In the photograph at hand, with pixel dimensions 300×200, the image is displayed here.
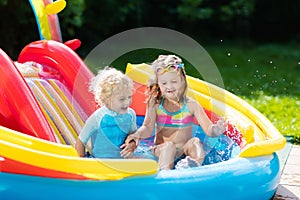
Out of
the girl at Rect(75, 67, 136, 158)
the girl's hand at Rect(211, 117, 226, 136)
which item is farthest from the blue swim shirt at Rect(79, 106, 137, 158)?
the girl's hand at Rect(211, 117, 226, 136)

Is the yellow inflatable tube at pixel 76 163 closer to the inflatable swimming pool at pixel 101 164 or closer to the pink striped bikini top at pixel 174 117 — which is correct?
the inflatable swimming pool at pixel 101 164

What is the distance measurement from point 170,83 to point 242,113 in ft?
1.87

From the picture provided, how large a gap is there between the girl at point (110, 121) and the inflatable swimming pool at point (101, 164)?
0.56 feet

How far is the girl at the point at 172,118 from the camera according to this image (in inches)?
107

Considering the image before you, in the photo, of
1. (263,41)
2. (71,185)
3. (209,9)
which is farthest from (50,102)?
(263,41)

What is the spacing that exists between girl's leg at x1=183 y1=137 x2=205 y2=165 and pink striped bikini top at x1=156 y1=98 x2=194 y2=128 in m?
0.10

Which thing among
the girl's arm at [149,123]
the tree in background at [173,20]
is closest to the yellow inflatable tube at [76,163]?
the girl's arm at [149,123]

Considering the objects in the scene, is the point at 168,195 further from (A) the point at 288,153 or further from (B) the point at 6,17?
(B) the point at 6,17

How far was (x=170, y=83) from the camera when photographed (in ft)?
8.88

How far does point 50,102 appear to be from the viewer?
125 inches

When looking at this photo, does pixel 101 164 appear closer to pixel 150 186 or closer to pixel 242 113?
pixel 150 186

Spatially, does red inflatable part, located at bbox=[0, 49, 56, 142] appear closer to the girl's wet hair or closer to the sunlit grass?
the girl's wet hair

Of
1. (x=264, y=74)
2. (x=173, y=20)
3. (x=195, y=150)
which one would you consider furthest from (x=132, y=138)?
(x=173, y=20)

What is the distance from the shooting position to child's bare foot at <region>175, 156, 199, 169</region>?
102 inches
